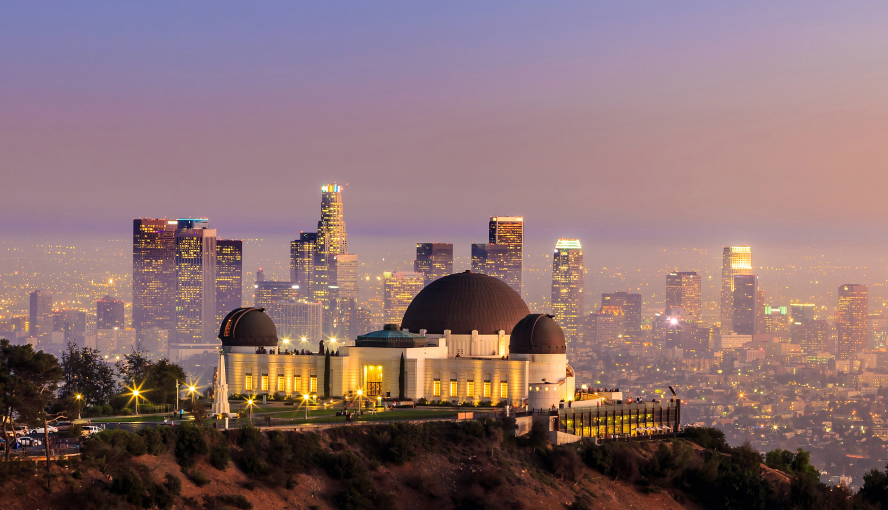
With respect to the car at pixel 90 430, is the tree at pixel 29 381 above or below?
above

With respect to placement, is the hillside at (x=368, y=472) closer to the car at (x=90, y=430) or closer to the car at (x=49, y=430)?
the car at (x=49, y=430)

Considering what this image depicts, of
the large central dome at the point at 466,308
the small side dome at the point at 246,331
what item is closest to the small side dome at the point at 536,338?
the large central dome at the point at 466,308

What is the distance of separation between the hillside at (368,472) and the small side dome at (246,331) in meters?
34.5

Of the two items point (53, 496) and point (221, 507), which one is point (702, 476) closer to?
point (221, 507)

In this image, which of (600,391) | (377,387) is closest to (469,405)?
(377,387)

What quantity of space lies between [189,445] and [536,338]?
42.0 metres

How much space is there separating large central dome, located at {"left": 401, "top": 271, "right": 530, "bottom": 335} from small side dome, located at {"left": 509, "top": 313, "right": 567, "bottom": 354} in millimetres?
10981

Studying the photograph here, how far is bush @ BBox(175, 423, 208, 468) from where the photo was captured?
7888 cm

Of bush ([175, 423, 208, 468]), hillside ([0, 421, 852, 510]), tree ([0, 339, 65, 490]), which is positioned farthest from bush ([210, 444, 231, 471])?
tree ([0, 339, 65, 490])

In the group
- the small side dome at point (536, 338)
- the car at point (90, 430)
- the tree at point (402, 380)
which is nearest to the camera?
the car at point (90, 430)

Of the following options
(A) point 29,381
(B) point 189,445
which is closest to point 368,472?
(B) point 189,445

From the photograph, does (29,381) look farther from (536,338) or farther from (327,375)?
(536,338)

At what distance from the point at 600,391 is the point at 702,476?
2571 cm

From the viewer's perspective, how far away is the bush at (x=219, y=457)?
8025 centimetres
